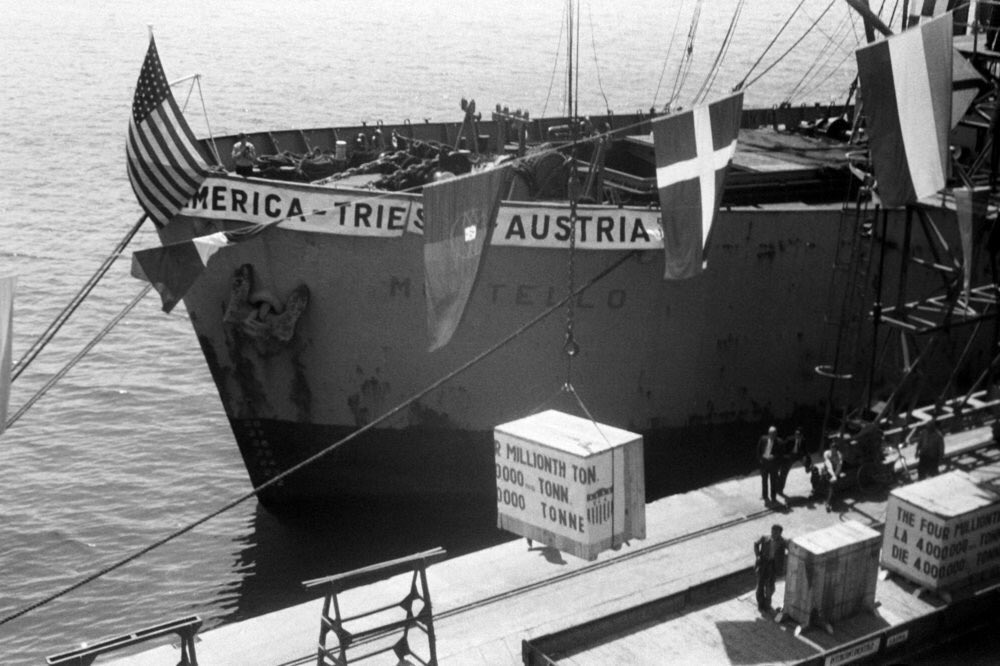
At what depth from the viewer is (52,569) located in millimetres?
21281

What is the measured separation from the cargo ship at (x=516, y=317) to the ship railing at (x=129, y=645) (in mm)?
6324

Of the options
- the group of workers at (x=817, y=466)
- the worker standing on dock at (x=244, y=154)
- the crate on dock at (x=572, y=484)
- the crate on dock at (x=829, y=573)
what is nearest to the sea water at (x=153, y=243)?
the worker standing on dock at (x=244, y=154)

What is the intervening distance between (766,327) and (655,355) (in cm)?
245

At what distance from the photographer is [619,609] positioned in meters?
15.1

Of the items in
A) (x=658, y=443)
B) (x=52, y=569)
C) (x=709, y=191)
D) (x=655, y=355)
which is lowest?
(x=52, y=569)

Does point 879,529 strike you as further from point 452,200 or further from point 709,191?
point 452,200

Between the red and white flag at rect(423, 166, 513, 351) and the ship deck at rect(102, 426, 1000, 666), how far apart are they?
3.41m

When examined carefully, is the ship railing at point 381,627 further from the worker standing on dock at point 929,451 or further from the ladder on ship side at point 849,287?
the ladder on ship side at point 849,287

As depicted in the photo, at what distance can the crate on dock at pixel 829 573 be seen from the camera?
14614 mm

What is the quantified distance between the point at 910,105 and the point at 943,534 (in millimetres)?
5702

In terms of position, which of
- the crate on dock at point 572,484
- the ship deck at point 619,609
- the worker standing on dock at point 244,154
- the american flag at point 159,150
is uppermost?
the american flag at point 159,150

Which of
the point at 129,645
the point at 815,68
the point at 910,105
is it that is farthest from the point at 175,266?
the point at 815,68

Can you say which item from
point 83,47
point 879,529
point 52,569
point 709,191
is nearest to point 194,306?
point 52,569

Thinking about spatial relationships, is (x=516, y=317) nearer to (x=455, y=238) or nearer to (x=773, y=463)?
(x=773, y=463)
